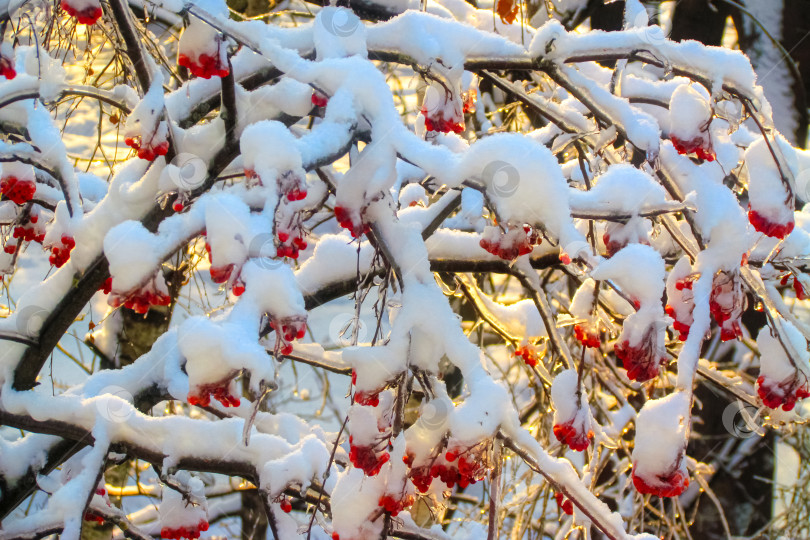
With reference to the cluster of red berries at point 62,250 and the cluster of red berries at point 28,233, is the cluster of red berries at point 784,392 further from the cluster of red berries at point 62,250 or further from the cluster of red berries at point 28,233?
the cluster of red berries at point 28,233

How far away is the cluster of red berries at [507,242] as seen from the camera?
1.33m

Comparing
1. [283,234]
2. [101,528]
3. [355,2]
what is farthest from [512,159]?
[101,528]

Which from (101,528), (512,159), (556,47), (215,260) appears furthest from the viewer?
(101,528)

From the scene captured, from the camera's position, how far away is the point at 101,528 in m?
4.18

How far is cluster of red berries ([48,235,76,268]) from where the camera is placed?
1.90 m

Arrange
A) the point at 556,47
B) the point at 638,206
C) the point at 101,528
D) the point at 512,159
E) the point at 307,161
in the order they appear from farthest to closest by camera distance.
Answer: the point at 101,528 → the point at 556,47 → the point at 638,206 → the point at 512,159 → the point at 307,161

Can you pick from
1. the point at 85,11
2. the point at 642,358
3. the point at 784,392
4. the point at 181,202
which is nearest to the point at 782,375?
the point at 784,392

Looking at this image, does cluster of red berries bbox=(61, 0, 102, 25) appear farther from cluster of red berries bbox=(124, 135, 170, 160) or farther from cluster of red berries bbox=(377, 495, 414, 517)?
cluster of red berries bbox=(377, 495, 414, 517)

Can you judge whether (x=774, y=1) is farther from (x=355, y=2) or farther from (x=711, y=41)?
(x=355, y=2)

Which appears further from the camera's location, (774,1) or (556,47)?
(774,1)

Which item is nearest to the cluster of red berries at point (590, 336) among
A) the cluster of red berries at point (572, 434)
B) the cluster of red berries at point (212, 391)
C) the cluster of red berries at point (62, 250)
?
the cluster of red berries at point (572, 434)

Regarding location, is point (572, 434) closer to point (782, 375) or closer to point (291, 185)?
point (782, 375)

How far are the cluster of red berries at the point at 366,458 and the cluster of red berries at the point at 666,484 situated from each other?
467 mm

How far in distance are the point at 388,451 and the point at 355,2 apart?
116 cm
